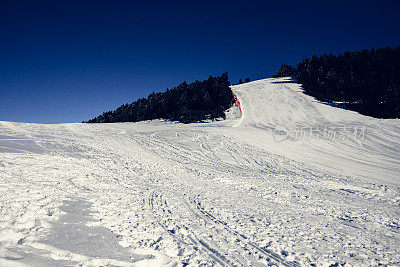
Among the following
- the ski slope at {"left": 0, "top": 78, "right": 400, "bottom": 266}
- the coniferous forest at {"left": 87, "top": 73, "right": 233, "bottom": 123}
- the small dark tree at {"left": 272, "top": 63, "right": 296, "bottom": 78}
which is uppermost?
the small dark tree at {"left": 272, "top": 63, "right": 296, "bottom": 78}

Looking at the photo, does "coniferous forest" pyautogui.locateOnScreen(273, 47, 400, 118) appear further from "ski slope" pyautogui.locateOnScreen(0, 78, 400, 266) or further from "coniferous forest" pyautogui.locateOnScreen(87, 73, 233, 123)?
"coniferous forest" pyautogui.locateOnScreen(87, 73, 233, 123)

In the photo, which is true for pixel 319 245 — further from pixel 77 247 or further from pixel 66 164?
pixel 66 164

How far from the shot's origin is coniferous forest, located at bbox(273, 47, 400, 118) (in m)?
21.2

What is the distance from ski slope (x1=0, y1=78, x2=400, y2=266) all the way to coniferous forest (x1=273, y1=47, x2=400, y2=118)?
13.5 meters

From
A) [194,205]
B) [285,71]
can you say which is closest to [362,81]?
[194,205]

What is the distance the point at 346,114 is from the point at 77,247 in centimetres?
2701

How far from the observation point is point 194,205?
189 inches

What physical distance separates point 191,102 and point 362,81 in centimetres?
2212

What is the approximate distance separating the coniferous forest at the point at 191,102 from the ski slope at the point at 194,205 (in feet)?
37.3

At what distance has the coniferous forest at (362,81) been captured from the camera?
21172mm

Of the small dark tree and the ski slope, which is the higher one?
the small dark tree

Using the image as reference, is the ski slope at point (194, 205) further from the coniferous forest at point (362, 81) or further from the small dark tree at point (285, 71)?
the small dark tree at point (285, 71)

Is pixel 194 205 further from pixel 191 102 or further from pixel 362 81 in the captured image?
pixel 362 81

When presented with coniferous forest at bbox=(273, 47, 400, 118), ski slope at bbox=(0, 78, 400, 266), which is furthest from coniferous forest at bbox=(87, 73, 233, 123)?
coniferous forest at bbox=(273, 47, 400, 118)
